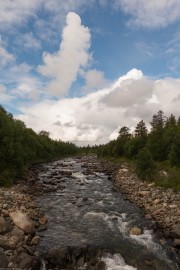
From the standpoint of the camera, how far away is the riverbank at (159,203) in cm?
2381

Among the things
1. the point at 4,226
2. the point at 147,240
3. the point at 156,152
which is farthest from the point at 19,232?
the point at 156,152

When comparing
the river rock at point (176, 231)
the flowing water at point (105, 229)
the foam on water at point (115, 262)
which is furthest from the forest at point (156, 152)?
the foam on water at point (115, 262)

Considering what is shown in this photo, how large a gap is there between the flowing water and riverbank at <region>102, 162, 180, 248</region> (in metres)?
1.15

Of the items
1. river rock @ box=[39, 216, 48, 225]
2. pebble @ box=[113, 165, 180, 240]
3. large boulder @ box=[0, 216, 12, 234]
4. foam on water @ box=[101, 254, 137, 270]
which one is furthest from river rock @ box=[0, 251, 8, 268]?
pebble @ box=[113, 165, 180, 240]

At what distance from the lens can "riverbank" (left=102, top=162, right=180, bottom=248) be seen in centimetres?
2381

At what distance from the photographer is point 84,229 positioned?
24.0m

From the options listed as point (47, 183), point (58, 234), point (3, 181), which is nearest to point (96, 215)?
point (58, 234)

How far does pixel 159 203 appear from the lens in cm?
3048

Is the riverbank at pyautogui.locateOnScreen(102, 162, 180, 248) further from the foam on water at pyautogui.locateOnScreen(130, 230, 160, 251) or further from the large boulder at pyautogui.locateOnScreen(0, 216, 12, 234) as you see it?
the large boulder at pyautogui.locateOnScreen(0, 216, 12, 234)

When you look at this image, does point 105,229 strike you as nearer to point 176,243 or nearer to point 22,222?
point 176,243

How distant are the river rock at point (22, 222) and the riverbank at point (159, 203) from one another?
11967mm

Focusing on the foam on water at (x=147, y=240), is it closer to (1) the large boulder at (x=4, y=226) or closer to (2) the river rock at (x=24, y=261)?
(2) the river rock at (x=24, y=261)

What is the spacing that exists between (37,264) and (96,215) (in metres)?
11.9

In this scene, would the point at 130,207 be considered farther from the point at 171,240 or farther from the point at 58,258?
the point at 58,258
